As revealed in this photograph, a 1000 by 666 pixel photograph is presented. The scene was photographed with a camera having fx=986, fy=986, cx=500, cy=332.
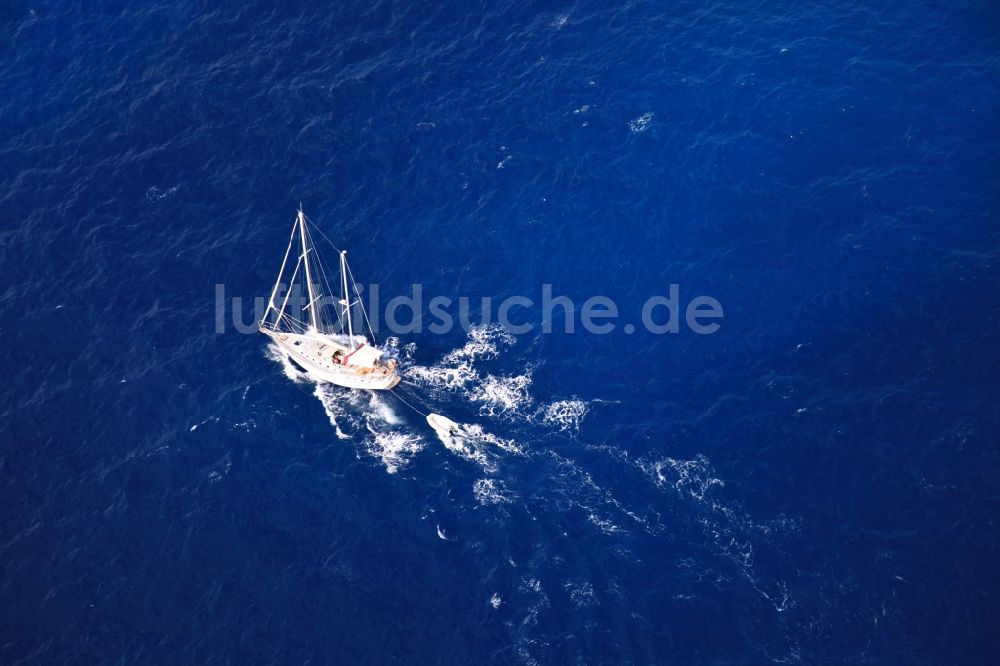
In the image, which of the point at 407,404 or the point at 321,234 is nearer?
the point at 407,404

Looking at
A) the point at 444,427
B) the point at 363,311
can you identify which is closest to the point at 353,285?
the point at 363,311

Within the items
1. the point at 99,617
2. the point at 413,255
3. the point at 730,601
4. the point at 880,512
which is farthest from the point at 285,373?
the point at 880,512

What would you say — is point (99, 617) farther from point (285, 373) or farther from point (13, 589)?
point (285, 373)

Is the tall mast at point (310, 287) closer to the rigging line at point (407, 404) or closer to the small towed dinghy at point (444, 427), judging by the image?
the rigging line at point (407, 404)

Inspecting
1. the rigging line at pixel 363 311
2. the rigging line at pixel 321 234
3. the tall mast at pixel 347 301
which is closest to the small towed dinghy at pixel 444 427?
the rigging line at pixel 363 311

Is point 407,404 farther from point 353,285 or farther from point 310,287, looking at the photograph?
point 310,287

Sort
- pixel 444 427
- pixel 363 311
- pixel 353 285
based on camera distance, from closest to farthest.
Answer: pixel 444 427
pixel 363 311
pixel 353 285
